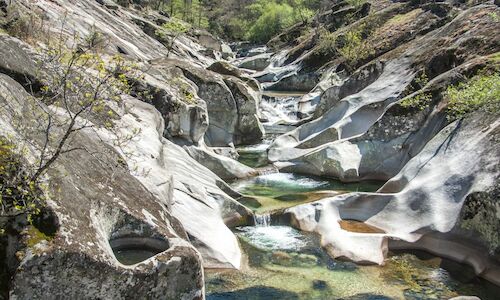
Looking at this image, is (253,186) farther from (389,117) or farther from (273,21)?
(273,21)

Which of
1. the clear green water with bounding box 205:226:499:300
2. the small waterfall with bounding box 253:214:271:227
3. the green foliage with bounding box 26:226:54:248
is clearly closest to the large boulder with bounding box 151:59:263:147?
the small waterfall with bounding box 253:214:271:227

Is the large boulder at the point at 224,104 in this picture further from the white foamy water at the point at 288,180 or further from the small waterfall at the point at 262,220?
the small waterfall at the point at 262,220

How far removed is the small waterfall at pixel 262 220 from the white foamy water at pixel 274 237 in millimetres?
191

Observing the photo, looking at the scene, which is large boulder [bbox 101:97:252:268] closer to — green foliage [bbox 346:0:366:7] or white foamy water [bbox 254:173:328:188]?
white foamy water [bbox 254:173:328:188]

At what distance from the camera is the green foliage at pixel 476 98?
598 inches

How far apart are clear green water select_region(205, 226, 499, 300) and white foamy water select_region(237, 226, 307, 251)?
160 millimetres

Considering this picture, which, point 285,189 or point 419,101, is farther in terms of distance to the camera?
point 285,189

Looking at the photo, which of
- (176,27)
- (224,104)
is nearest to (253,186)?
(224,104)

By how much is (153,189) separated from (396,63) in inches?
774

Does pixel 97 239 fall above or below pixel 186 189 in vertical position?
below

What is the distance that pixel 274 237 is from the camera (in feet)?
48.7

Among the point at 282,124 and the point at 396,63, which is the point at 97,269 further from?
the point at 282,124

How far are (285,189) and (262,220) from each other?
14.7 ft

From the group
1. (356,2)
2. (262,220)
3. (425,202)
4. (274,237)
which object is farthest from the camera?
(356,2)
